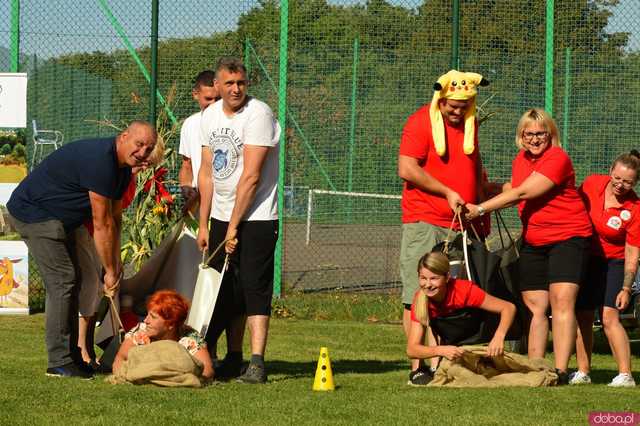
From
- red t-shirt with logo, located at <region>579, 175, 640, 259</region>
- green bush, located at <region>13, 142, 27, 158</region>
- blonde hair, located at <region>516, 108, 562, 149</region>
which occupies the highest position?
blonde hair, located at <region>516, 108, 562, 149</region>

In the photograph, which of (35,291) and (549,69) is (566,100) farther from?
(35,291)

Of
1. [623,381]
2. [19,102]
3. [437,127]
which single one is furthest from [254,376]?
[19,102]

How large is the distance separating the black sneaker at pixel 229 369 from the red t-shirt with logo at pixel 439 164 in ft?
5.11

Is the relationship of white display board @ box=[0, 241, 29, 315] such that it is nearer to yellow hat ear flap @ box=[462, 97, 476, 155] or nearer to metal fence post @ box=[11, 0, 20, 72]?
metal fence post @ box=[11, 0, 20, 72]

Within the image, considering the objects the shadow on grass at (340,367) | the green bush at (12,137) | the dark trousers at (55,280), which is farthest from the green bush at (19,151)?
the dark trousers at (55,280)

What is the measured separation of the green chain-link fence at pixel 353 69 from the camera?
478 inches

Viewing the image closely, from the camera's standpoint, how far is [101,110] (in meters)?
12.6

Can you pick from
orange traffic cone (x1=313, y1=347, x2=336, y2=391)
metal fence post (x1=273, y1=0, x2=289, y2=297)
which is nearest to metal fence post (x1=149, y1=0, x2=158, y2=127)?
metal fence post (x1=273, y1=0, x2=289, y2=297)

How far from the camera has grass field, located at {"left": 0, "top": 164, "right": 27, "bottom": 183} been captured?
11484 mm

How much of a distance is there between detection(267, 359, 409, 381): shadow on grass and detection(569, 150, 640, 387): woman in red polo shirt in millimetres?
1346

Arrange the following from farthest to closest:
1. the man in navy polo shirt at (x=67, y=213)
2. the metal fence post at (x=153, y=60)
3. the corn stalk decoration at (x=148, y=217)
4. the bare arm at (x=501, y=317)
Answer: the metal fence post at (x=153, y=60)
the corn stalk decoration at (x=148, y=217)
the man in navy polo shirt at (x=67, y=213)
the bare arm at (x=501, y=317)

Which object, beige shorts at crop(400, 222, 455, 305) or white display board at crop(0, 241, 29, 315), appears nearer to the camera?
beige shorts at crop(400, 222, 455, 305)

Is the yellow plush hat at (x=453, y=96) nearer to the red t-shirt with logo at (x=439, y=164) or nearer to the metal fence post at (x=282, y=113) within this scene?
the red t-shirt with logo at (x=439, y=164)

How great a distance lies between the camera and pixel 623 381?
773cm
